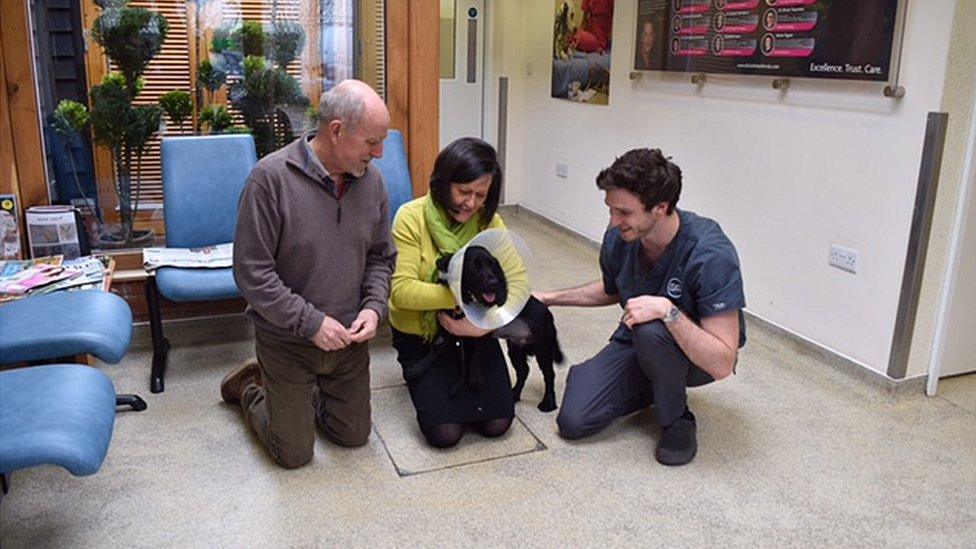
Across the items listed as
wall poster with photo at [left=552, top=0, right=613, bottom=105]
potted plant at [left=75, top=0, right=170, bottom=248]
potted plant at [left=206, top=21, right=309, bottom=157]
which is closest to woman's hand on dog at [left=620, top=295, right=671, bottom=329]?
potted plant at [left=206, top=21, right=309, bottom=157]

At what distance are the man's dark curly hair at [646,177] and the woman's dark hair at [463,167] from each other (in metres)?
0.34

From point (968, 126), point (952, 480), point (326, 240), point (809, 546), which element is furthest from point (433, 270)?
point (968, 126)

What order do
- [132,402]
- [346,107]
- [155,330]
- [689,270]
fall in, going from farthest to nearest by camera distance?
1. [155,330]
2. [132,402]
3. [689,270]
4. [346,107]

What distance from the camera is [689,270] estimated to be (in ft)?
7.86

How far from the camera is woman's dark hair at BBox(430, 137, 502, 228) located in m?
2.39

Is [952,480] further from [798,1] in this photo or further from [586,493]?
[798,1]

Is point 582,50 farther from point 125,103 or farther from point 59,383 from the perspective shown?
point 59,383

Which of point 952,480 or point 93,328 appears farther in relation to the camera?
point 952,480

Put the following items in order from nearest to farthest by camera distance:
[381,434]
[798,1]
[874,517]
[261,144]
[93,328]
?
[93,328], [874,517], [381,434], [798,1], [261,144]

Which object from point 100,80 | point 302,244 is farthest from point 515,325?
point 100,80

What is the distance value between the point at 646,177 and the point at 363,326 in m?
0.91

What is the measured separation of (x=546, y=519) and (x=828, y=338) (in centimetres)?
172

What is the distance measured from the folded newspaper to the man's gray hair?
96 centimetres

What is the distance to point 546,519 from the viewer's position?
220 centimetres
